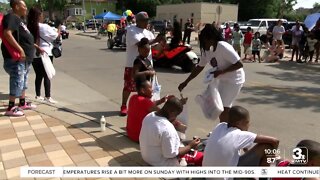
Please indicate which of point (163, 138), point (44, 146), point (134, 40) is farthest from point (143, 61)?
point (163, 138)

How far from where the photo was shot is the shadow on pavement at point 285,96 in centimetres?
759

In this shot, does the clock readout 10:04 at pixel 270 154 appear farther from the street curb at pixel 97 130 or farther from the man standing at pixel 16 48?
the man standing at pixel 16 48

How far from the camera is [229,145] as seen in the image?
10.6 ft

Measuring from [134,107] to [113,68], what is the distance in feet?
26.6

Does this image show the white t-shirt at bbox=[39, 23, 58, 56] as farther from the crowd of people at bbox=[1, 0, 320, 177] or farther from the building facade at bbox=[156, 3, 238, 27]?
the building facade at bbox=[156, 3, 238, 27]

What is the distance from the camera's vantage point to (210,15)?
52.7 m

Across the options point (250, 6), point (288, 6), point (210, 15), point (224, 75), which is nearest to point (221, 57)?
point (224, 75)

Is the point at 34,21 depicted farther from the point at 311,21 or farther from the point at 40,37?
the point at 311,21

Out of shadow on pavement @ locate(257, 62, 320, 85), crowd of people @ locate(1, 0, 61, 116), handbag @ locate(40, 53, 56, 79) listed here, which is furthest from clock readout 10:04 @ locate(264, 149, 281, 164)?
shadow on pavement @ locate(257, 62, 320, 85)

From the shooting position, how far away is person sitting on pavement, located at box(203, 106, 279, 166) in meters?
3.22

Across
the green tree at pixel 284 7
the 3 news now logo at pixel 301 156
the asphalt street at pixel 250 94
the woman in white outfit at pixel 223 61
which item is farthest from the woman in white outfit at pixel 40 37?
the green tree at pixel 284 7

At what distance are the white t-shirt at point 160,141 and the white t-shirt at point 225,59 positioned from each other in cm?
133

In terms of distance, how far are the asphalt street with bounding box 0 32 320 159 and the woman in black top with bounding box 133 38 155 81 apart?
40.6 inches

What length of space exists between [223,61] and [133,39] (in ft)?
5.64
